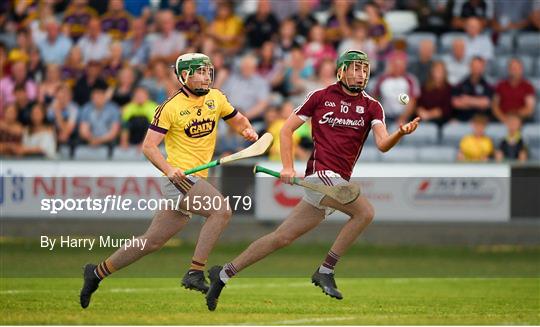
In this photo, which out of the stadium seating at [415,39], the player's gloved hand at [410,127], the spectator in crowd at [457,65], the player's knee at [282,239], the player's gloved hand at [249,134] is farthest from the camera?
the stadium seating at [415,39]

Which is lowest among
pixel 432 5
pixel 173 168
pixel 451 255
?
pixel 451 255

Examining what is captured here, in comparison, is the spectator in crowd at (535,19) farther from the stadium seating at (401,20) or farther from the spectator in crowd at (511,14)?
the stadium seating at (401,20)

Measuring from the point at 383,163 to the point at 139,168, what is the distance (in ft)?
12.4

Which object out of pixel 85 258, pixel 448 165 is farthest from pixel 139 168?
pixel 448 165

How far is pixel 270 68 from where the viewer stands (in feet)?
77.8

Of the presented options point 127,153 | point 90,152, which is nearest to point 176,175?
point 127,153

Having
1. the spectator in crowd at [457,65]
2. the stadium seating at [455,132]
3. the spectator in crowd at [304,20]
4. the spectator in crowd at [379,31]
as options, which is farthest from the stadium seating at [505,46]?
the spectator in crowd at [304,20]

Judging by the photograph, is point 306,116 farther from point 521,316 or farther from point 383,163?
point 383,163

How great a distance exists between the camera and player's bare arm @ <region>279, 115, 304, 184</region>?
12773 millimetres

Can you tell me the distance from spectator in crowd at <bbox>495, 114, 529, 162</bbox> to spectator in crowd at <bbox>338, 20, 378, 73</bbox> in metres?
2.95

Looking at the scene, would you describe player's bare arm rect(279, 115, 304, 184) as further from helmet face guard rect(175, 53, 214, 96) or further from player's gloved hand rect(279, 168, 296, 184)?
helmet face guard rect(175, 53, 214, 96)

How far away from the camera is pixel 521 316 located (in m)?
12.8

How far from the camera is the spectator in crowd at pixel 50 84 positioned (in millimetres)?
24250

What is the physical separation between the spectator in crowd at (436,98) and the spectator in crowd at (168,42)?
15.1 ft
